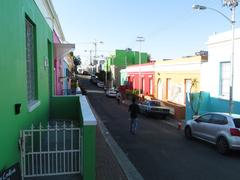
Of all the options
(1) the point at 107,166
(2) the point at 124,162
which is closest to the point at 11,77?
(1) the point at 107,166

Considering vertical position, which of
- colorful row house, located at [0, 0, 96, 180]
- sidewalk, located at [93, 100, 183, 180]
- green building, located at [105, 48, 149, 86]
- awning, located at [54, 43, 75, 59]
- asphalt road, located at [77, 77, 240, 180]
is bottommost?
asphalt road, located at [77, 77, 240, 180]

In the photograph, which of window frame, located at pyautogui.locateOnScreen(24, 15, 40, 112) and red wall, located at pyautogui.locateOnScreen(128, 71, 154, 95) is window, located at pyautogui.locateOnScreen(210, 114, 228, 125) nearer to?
window frame, located at pyautogui.locateOnScreen(24, 15, 40, 112)

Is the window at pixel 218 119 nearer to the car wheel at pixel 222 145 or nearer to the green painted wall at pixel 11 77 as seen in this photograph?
the car wheel at pixel 222 145

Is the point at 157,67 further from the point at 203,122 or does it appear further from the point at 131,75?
the point at 203,122

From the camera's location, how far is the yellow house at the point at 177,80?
88.7ft

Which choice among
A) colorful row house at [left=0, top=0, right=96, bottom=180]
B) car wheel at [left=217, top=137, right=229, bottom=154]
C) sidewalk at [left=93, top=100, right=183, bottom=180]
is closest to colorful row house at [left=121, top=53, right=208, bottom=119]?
car wheel at [left=217, top=137, right=229, bottom=154]

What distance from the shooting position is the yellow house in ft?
88.7

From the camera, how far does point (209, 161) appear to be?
11.8 m

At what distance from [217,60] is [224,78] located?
126 cm

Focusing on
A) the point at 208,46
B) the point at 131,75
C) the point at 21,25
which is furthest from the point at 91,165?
the point at 131,75

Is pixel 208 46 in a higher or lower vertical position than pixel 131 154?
higher

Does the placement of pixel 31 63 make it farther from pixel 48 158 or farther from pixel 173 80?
pixel 173 80

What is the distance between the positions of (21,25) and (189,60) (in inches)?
883

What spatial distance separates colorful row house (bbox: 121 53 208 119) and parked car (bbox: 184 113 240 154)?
1089cm
